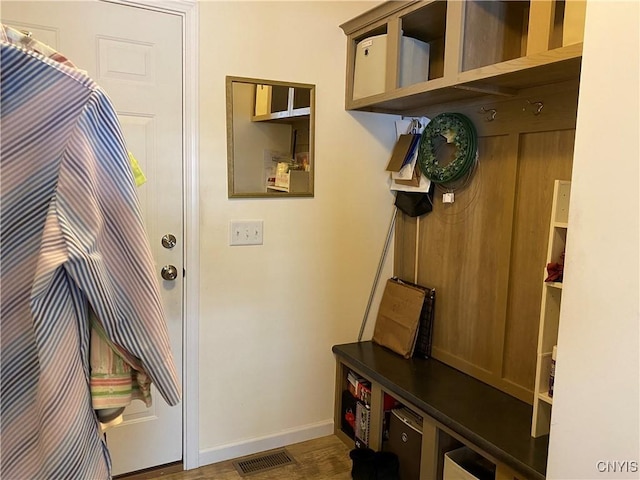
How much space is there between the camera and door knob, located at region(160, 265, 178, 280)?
7.09ft

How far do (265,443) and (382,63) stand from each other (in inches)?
76.8

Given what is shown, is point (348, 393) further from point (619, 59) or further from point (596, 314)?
point (619, 59)

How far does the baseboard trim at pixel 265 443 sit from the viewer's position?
2.36 metres

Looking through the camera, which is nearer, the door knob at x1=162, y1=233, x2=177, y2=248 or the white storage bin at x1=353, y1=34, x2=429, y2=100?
the door knob at x1=162, y1=233, x2=177, y2=248

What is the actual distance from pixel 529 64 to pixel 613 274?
0.85m

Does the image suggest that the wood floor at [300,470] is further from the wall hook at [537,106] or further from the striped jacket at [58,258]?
the wall hook at [537,106]

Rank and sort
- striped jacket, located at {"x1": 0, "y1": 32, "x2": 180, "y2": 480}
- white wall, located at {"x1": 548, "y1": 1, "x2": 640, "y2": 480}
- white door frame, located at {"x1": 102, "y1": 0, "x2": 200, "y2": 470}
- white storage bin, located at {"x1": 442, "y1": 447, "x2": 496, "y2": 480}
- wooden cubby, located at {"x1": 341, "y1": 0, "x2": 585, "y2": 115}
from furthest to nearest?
white door frame, located at {"x1": 102, "y1": 0, "x2": 200, "y2": 470} < white storage bin, located at {"x1": 442, "y1": 447, "x2": 496, "y2": 480} < wooden cubby, located at {"x1": 341, "y1": 0, "x2": 585, "y2": 115} < white wall, located at {"x1": 548, "y1": 1, "x2": 640, "y2": 480} < striped jacket, located at {"x1": 0, "y1": 32, "x2": 180, "y2": 480}

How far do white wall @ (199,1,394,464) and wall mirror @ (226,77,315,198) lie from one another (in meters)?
0.04

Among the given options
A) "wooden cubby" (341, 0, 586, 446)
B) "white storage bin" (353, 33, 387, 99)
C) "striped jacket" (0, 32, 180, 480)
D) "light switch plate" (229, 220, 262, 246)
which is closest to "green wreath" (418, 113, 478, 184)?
"wooden cubby" (341, 0, 586, 446)

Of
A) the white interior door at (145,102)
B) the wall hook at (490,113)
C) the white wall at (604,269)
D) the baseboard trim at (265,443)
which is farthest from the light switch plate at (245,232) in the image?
the white wall at (604,269)

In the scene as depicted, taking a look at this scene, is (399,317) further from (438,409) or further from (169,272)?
(169,272)

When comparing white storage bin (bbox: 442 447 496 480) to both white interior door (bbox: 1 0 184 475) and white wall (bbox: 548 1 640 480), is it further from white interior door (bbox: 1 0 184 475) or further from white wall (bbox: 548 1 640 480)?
white interior door (bbox: 1 0 184 475)

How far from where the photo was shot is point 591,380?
43.3 inches

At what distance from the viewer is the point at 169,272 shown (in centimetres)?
217
